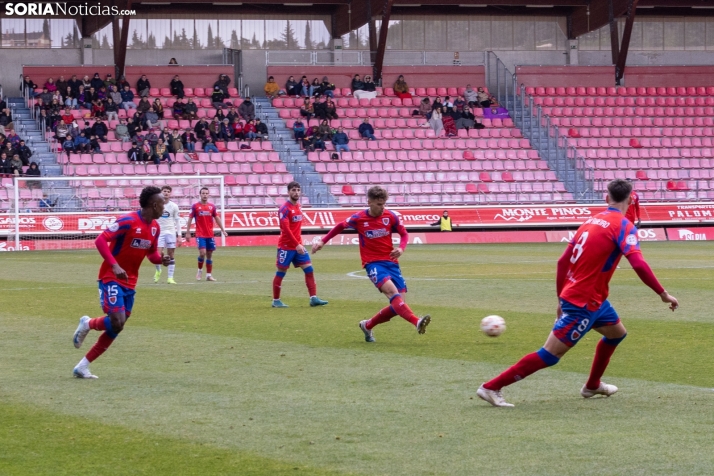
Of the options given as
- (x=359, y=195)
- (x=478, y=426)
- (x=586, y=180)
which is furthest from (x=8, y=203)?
(x=478, y=426)

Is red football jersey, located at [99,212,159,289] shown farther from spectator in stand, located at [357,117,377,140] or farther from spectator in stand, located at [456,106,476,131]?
spectator in stand, located at [456,106,476,131]

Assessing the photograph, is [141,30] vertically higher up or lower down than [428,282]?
higher up

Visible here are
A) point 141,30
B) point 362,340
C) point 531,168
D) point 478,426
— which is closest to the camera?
point 478,426

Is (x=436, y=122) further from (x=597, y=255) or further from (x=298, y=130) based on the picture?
(x=597, y=255)

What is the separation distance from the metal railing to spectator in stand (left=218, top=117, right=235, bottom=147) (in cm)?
628

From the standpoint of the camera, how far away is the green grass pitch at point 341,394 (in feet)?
21.5

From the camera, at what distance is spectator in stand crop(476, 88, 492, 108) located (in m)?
47.6

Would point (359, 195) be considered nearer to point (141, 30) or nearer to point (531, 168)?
point (531, 168)

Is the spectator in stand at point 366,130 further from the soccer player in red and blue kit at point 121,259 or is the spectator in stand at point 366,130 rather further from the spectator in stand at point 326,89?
the soccer player in red and blue kit at point 121,259

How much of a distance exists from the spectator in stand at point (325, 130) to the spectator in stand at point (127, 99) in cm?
755

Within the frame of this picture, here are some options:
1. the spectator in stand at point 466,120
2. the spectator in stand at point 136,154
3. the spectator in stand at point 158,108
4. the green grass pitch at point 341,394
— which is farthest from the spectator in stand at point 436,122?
the green grass pitch at point 341,394

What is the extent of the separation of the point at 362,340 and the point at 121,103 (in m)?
32.5

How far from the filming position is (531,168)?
144 feet

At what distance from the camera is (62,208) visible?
3569 centimetres
